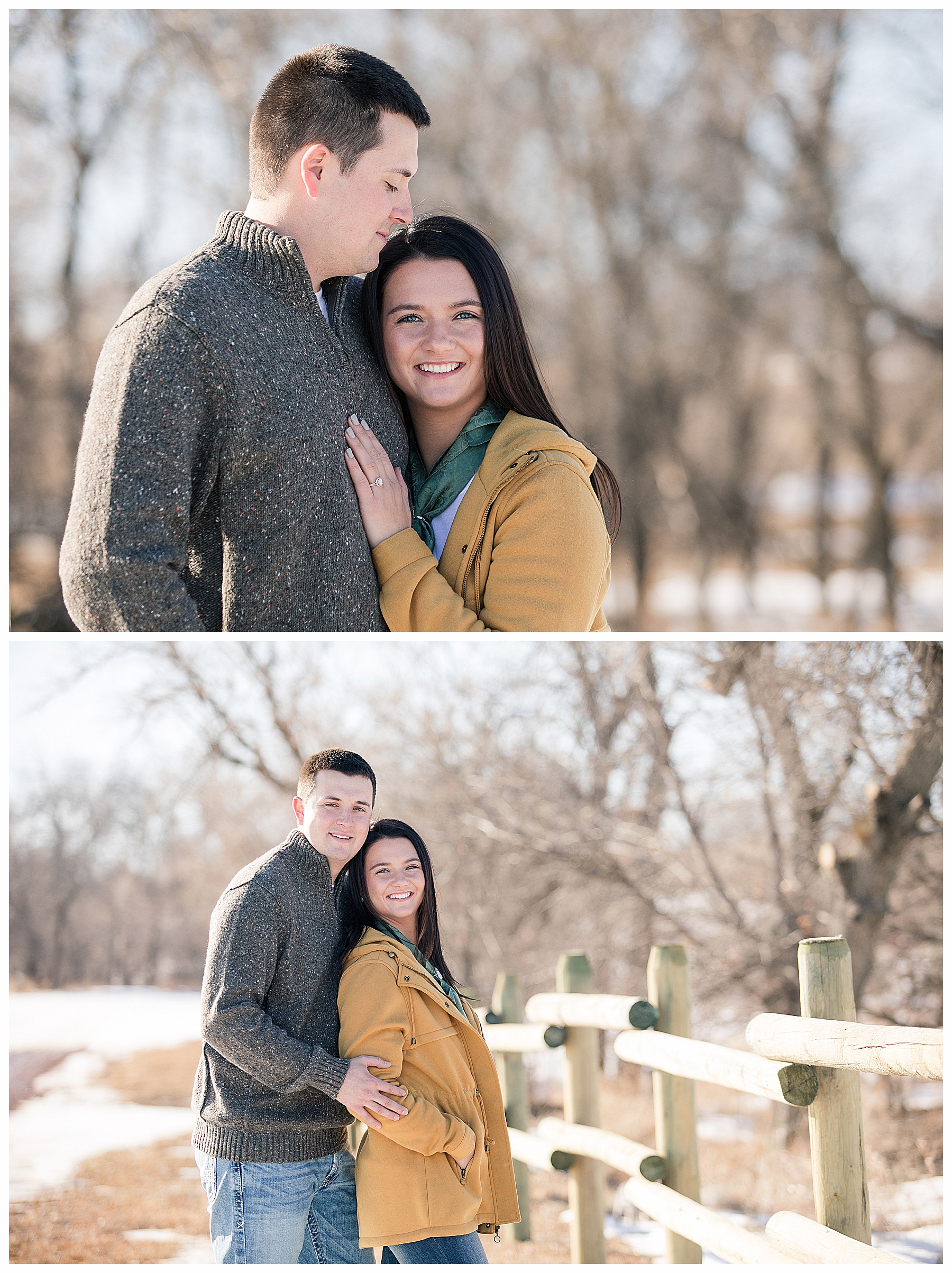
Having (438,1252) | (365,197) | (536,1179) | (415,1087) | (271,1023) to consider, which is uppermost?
(365,197)

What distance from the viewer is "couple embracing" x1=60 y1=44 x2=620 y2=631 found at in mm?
1777

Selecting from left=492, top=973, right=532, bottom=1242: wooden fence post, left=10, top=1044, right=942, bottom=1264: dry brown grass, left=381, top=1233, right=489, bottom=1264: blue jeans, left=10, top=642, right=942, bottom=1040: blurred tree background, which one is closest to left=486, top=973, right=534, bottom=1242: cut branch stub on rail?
left=492, top=973, right=532, bottom=1242: wooden fence post

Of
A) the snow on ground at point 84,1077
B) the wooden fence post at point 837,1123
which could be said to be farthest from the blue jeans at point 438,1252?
the snow on ground at point 84,1077

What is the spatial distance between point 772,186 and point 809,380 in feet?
8.19

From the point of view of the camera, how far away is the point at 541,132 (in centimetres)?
1113

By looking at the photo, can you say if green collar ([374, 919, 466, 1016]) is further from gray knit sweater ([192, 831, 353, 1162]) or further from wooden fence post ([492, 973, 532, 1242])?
wooden fence post ([492, 973, 532, 1242])

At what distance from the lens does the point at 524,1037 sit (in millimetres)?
4445

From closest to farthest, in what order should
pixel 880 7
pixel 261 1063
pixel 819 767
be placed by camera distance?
pixel 261 1063, pixel 819 767, pixel 880 7

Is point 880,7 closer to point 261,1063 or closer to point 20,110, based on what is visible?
point 20,110

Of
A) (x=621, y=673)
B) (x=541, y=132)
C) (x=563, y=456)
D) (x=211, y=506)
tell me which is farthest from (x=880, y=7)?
(x=211, y=506)

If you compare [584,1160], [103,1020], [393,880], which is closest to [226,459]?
[393,880]

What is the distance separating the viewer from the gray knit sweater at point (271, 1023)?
2186mm

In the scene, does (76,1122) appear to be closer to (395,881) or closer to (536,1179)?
(536,1179)

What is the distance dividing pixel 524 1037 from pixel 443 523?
2.90 m
